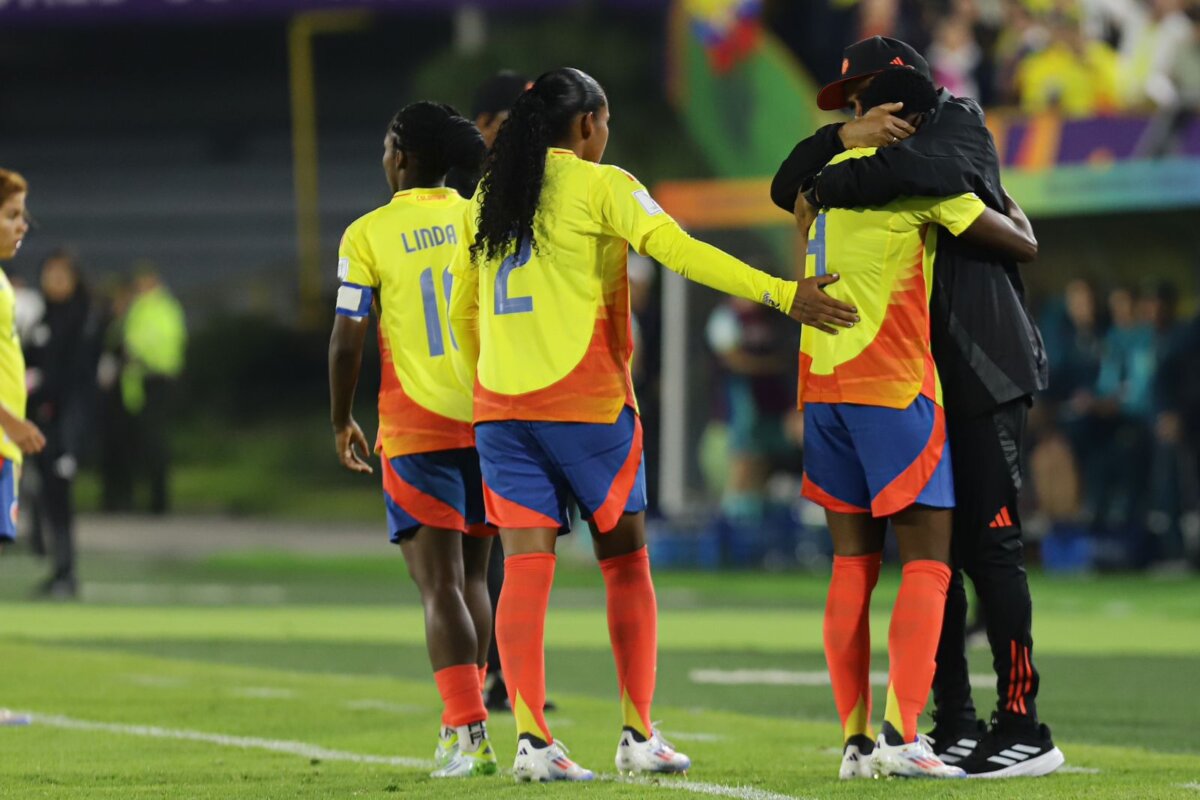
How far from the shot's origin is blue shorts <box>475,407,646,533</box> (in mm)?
6617

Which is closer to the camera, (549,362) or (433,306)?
(549,362)

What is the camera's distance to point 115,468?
26.7 m

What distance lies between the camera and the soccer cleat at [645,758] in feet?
22.1

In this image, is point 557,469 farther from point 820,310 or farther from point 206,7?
point 206,7

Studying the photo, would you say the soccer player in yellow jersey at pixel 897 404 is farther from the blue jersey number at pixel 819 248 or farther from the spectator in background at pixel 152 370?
the spectator in background at pixel 152 370

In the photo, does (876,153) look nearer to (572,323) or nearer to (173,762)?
(572,323)

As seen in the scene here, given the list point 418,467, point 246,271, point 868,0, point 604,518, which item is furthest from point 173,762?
point 246,271

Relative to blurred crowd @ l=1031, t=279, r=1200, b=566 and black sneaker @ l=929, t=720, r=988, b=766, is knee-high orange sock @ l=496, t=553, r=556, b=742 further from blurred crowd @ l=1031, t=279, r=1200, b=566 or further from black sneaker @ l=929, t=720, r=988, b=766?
blurred crowd @ l=1031, t=279, r=1200, b=566

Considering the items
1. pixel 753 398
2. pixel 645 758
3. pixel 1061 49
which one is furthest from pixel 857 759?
pixel 1061 49

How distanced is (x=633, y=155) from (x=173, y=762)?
23.0m

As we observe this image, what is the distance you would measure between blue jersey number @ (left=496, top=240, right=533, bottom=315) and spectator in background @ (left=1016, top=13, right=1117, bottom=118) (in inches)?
552

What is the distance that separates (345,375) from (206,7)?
25050mm

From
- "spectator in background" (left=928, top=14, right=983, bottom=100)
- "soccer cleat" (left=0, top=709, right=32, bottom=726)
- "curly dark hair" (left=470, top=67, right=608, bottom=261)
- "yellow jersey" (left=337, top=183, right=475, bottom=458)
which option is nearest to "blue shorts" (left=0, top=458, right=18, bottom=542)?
"soccer cleat" (left=0, top=709, right=32, bottom=726)

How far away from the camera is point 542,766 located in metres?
6.50
